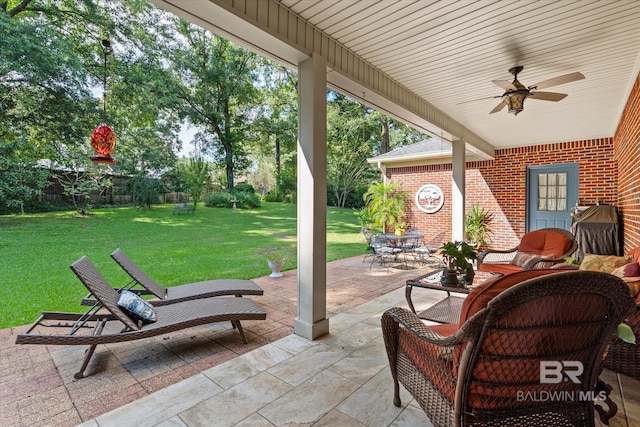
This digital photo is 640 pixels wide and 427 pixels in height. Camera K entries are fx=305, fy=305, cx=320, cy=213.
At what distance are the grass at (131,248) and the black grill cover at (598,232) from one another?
521 centimetres

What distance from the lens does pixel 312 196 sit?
3.04 metres

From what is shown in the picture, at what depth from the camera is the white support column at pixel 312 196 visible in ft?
9.84

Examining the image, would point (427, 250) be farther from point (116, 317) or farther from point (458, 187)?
point (116, 317)

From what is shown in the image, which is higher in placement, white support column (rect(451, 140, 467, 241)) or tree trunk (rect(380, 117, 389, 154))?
tree trunk (rect(380, 117, 389, 154))

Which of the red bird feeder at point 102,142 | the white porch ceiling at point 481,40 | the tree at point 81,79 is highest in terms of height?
the tree at point 81,79

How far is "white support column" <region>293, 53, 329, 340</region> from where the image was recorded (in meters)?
3.00

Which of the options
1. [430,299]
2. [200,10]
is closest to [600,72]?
[430,299]

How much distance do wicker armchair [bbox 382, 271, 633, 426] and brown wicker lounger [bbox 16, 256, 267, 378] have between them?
199 cm

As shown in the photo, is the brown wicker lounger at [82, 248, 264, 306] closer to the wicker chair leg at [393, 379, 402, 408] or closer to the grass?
the grass

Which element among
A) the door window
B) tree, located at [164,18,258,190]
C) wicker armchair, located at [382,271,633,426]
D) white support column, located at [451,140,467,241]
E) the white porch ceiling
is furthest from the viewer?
tree, located at [164,18,258,190]

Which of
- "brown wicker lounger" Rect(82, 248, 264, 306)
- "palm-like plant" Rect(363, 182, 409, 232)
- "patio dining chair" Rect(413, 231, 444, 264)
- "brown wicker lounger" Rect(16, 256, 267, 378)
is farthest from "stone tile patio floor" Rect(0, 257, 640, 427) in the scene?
"palm-like plant" Rect(363, 182, 409, 232)

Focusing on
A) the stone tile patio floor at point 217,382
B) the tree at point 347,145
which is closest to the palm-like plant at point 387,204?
the stone tile patio floor at point 217,382

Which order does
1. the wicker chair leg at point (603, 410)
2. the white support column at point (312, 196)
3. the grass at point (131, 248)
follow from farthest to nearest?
the grass at point (131, 248) < the white support column at point (312, 196) < the wicker chair leg at point (603, 410)

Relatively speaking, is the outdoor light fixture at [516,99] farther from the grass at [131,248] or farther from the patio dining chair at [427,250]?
the grass at [131,248]
